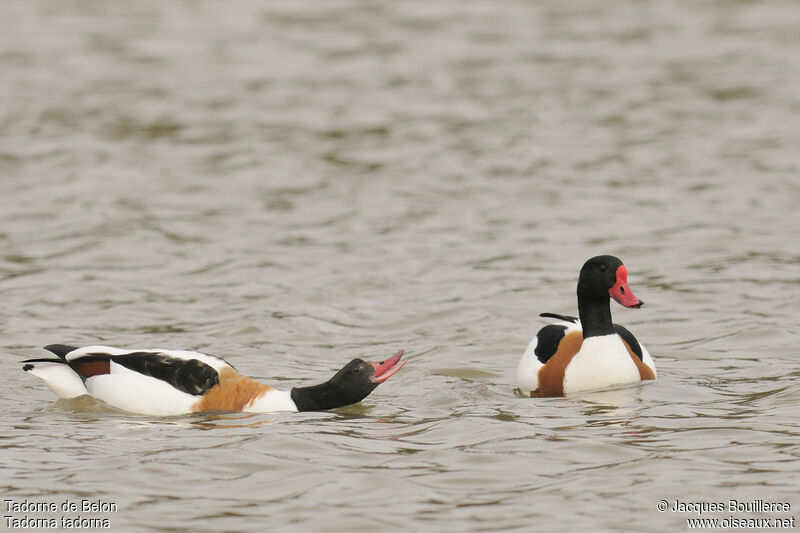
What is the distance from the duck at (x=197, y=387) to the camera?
401 inches

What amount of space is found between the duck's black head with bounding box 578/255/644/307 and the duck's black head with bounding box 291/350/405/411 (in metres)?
1.69

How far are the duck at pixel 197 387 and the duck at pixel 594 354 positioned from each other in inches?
49.5

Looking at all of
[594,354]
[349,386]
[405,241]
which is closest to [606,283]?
[594,354]

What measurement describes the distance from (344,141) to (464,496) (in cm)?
1329

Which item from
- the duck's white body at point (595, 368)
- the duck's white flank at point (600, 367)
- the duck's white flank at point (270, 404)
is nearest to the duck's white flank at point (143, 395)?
the duck's white flank at point (270, 404)

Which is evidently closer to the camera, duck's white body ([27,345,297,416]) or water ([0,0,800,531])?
water ([0,0,800,531])

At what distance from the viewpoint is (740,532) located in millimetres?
7297

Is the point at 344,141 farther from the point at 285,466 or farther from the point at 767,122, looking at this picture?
the point at 285,466

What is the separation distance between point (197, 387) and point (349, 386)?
1139 mm

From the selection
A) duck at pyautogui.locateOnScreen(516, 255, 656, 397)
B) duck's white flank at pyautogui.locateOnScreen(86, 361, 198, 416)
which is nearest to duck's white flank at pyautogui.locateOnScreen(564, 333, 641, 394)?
duck at pyautogui.locateOnScreen(516, 255, 656, 397)

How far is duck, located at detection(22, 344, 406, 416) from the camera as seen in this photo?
10180mm

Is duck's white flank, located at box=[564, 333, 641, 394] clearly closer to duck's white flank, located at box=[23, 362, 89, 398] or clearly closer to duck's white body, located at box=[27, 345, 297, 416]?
duck's white body, located at box=[27, 345, 297, 416]

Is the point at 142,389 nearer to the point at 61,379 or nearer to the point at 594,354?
the point at 61,379

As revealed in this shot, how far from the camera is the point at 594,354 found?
420 inches
